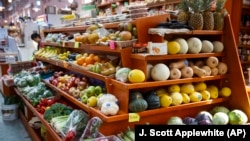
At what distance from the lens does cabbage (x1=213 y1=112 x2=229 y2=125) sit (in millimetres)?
2396

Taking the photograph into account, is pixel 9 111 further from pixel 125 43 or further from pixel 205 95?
pixel 205 95

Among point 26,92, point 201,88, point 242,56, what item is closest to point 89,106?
point 201,88

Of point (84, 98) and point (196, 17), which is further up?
point (196, 17)

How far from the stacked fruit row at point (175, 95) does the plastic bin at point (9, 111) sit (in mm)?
3731

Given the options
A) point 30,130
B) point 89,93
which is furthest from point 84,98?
point 30,130

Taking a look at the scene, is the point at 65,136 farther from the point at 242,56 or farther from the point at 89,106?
the point at 242,56

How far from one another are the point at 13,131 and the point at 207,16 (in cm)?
378

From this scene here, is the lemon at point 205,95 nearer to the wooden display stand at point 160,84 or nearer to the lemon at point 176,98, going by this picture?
the wooden display stand at point 160,84

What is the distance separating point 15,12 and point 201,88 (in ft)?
105

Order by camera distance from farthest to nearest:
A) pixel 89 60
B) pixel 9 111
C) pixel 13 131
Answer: pixel 9 111 < pixel 13 131 < pixel 89 60

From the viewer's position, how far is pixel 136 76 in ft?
6.81

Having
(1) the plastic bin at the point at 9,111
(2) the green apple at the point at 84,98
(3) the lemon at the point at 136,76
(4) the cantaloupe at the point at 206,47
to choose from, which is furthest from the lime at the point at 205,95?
(1) the plastic bin at the point at 9,111

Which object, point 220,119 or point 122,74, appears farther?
point 220,119

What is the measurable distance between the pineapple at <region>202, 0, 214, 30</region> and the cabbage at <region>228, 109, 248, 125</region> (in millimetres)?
897
